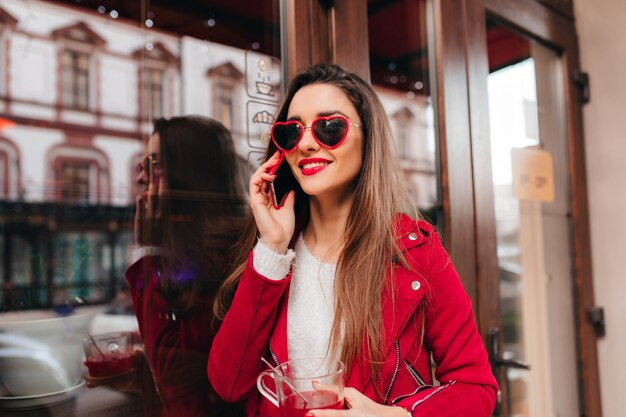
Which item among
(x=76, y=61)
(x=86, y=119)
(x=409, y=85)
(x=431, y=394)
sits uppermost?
(x=409, y=85)

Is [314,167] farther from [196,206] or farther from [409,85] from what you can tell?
[409,85]

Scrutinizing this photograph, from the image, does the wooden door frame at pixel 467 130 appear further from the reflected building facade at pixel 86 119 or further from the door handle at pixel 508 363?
the reflected building facade at pixel 86 119

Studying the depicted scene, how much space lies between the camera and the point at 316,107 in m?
1.09

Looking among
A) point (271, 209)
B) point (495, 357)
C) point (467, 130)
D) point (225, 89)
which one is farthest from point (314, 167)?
point (495, 357)

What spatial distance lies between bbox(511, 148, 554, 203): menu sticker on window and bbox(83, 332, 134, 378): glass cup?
1.55 meters

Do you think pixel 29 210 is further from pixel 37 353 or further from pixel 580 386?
pixel 580 386

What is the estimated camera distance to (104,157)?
138 cm

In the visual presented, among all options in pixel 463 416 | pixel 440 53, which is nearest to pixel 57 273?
pixel 463 416

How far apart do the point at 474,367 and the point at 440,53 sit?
1.08 metres

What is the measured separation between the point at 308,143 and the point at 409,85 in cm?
133

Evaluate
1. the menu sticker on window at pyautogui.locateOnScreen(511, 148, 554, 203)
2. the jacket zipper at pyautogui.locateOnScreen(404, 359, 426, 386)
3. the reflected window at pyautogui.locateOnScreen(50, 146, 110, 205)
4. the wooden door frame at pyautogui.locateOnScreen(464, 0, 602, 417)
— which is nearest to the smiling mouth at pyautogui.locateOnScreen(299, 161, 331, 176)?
the jacket zipper at pyautogui.locateOnScreen(404, 359, 426, 386)

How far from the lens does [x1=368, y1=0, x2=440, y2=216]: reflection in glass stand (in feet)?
5.72

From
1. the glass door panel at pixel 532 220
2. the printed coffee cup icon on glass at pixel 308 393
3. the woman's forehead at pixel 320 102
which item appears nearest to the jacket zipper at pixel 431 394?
the printed coffee cup icon on glass at pixel 308 393

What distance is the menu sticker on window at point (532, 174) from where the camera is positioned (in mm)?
2004
